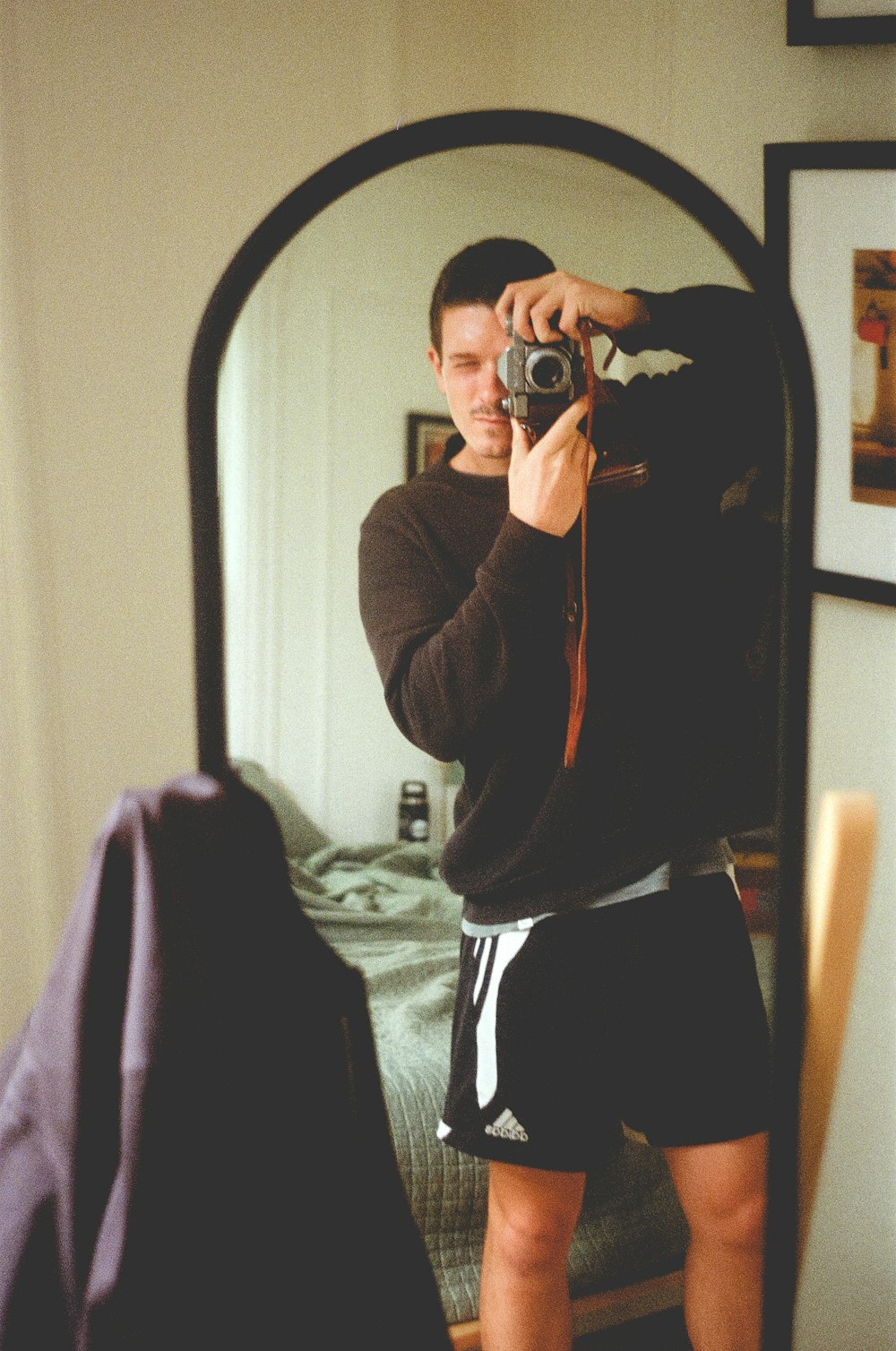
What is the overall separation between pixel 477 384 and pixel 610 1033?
0.40 m

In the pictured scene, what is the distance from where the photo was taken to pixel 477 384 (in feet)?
2.10

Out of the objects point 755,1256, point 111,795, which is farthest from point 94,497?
point 755,1256

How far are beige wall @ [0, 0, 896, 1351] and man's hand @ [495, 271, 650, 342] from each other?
0.24m

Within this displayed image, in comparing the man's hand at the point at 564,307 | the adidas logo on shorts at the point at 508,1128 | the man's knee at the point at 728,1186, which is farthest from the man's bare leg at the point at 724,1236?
the man's hand at the point at 564,307

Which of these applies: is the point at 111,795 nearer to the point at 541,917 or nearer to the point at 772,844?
the point at 541,917

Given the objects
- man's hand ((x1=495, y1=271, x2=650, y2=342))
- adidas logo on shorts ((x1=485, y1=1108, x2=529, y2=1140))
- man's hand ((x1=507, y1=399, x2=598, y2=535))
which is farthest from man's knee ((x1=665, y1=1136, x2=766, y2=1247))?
man's hand ((x1=495, y1=271, x2=650, y2=342))

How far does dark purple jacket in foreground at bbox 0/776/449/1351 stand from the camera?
0.52 meters

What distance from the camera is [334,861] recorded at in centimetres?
71

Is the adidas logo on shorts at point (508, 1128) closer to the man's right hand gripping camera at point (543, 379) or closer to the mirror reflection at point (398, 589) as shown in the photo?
the mirror reflection at point (398, 589)

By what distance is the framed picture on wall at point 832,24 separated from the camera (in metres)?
0.77

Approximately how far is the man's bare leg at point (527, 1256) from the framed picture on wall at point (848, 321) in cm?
48

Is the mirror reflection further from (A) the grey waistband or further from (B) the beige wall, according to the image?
(B) the beige wall

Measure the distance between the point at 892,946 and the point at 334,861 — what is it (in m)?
0.49

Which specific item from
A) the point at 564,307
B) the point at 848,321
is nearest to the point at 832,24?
the point at 848,321
